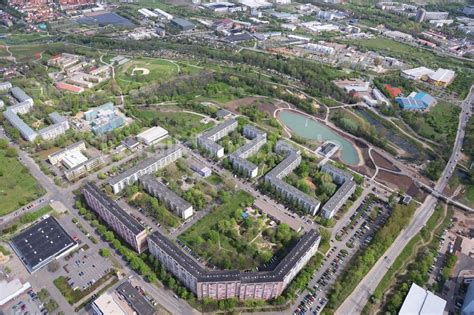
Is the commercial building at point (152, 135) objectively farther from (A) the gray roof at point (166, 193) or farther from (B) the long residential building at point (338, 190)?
(B) the long residential building at point (338, 190)

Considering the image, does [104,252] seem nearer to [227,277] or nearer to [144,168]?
[144,168]

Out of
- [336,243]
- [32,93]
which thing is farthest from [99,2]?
[336,243]

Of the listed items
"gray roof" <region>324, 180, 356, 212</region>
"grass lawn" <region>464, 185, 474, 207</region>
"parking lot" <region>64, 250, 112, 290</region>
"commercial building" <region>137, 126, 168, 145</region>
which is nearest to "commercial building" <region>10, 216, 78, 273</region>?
"parking lot" <region>64, 250, 112, 290</region>

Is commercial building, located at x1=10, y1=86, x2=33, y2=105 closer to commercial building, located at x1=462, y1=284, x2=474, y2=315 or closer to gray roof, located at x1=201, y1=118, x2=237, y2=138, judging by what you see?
gray roof, located at x1=201, y1=118, x2=237, y2=138

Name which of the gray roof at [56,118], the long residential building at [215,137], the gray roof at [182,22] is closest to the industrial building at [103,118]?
the gray roof at [56,118]

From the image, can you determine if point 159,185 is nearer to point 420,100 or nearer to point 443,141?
point 443,141
